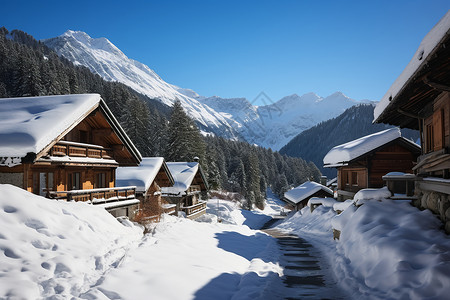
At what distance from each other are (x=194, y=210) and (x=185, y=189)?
4.06 metres

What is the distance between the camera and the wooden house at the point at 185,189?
27422 millimetres

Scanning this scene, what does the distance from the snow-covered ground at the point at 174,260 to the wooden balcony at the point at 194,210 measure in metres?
15.7

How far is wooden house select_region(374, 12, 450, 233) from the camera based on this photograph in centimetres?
614

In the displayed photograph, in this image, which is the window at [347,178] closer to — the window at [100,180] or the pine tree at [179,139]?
the window at [100,180]

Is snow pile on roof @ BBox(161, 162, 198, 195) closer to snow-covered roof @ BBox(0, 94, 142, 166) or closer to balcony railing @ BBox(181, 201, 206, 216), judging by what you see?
balcony railing @ BBox(181, 201, 206, 216)

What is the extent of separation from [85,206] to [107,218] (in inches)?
40.8

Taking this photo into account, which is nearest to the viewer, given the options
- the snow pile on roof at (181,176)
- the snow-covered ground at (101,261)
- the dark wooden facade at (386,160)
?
the snow-covered ground at (101,261)

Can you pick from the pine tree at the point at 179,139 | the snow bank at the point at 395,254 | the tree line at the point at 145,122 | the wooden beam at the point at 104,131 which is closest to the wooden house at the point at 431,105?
the snow bank at the point at 395,254

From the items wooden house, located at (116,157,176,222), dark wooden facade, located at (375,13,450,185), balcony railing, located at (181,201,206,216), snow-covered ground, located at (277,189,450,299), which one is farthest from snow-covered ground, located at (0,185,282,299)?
balcony railing, located at (181,201,206,216)

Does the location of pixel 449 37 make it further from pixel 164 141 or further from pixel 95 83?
pixel 95 83

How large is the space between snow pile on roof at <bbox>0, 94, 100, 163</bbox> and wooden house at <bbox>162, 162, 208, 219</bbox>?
14.0 metres

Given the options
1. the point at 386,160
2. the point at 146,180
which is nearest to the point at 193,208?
the point at 146,180

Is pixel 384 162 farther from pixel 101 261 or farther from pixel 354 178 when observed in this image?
pixel 101 261

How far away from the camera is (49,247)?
7.46m
